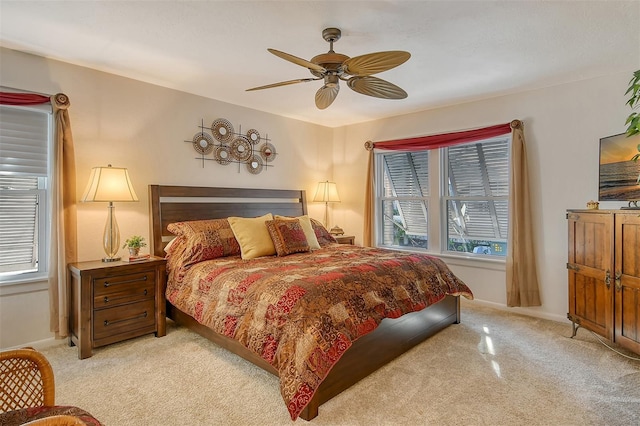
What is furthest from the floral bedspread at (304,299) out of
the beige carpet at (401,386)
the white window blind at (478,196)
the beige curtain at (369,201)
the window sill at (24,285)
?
the beige curtain at (369,201)

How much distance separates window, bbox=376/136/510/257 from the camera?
4.28m

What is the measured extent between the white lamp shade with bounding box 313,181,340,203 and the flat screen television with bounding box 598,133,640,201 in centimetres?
322

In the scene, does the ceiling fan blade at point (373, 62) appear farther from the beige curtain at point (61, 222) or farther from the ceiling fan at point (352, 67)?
the beige curtain at point (61, 222)

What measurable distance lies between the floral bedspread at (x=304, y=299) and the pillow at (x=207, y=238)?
0.11 meters

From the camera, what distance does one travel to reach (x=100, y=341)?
2865mm

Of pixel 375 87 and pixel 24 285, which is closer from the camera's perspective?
pixel 375 87

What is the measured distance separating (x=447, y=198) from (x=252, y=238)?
2.76 meters

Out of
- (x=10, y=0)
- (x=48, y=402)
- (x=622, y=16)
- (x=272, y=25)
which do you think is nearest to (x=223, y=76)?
(x=272, y=25)

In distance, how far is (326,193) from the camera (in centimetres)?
525

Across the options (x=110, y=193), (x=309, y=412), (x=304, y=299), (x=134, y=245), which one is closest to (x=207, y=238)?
(x=134, y=245)

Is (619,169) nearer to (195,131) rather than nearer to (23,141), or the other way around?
(195,131)

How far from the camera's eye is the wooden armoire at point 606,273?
2.58 m

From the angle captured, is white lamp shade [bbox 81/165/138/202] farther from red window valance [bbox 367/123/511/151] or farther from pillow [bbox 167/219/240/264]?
red window valance [bbox 367/123/511/151]

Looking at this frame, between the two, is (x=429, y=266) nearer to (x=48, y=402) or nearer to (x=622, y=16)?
(x=622, y=16)
